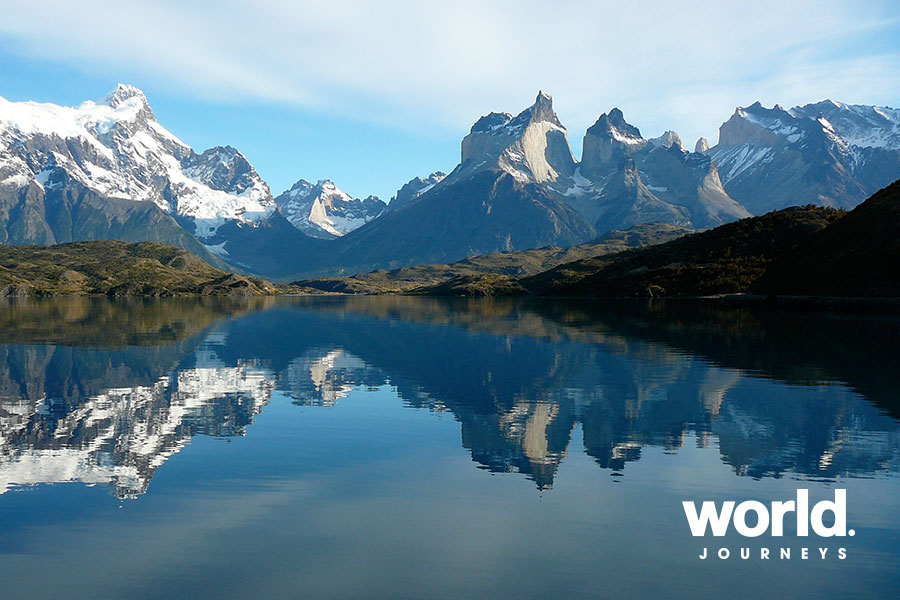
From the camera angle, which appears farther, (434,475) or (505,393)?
(505,393)

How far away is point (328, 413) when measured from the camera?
2195 inches

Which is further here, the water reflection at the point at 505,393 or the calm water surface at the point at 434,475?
the water reflection at the point at 505,393

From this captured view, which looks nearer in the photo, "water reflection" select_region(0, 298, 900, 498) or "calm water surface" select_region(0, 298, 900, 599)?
"calm water surface" select_region(0, 298, 900, 599)

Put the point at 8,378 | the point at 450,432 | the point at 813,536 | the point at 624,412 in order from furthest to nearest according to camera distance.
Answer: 1. the point at 8,378
2. the point at 624,412
3. the point at 450,432
4. the point at 813,536

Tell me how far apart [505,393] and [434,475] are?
27.8m

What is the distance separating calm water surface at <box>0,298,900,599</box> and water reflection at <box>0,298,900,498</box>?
0.38 meters

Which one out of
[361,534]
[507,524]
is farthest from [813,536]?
[361,534]

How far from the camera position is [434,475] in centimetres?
3691

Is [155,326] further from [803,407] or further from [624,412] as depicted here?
[803,407]

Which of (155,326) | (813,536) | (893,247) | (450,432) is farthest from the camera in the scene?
(893,247)

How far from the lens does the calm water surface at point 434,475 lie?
78.5 ft

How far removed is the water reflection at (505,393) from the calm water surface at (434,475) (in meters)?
0.38

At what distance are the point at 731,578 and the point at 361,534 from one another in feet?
48.2

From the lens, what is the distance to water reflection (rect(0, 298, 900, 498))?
40.8 meters
